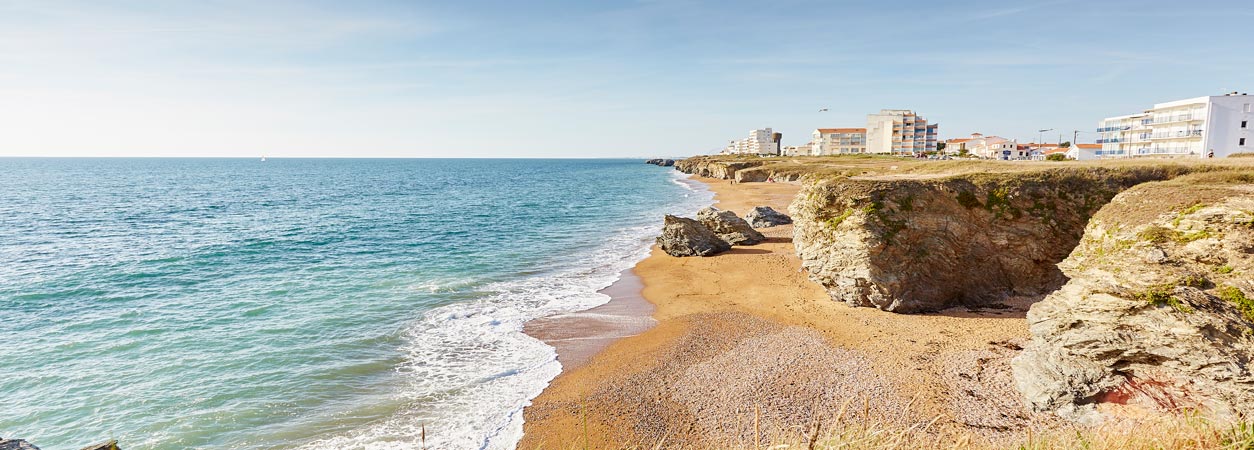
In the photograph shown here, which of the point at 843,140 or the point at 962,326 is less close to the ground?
the point at 843,140

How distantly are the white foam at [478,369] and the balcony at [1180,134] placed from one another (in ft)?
247

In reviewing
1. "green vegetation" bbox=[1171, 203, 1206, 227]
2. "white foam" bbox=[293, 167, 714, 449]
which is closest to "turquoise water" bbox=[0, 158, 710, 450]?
"white foam" bbox=[293, 167, 714, 449]

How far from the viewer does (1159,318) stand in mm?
9383

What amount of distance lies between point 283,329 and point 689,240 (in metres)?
19.4

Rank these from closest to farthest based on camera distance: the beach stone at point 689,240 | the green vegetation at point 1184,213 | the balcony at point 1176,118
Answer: the green vegetation at point 1184,213
the beach stone at point 689,240
the balcony at point 1176,118

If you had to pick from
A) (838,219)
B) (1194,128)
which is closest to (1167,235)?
(838,219)

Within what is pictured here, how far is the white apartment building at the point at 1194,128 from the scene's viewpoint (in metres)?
59.4

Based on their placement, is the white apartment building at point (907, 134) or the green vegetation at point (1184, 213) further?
the white apartment building at point (907, 134)

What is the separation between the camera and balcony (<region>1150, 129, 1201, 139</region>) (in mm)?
61938

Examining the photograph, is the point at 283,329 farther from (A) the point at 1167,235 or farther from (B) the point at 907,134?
(B) the point at 907,134

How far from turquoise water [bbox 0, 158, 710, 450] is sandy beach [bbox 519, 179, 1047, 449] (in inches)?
74.2

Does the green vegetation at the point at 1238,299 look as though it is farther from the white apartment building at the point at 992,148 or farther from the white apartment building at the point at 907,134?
the white apartment building at the point at 907,134

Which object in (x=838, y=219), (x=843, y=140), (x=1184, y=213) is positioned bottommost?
(x=838, y=219)

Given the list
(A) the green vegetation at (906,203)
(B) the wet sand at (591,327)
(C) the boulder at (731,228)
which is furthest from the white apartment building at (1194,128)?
(B) the wet sand at (591,327)
